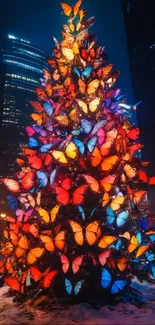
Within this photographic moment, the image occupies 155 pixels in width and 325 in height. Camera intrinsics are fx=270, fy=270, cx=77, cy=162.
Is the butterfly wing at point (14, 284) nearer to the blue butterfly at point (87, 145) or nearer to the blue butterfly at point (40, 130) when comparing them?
the blue butterfly at point (87, 145)

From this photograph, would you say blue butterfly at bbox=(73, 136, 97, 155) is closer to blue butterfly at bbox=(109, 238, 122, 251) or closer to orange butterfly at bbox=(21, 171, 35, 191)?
orange butterfly at bbox=(21, 171, 35, 191)

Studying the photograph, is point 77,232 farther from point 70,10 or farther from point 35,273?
point 70,10

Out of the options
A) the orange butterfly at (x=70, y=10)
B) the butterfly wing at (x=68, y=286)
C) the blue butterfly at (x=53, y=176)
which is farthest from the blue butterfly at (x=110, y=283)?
the orange butterfly at (x=70, y=10)

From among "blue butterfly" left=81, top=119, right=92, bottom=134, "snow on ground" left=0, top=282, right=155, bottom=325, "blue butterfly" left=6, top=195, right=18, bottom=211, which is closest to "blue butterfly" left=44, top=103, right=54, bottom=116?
"blue butterfly" left=81, top=119, right=92, bottom=134

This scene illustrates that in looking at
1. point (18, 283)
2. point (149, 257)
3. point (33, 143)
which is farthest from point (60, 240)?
point (33, 143)

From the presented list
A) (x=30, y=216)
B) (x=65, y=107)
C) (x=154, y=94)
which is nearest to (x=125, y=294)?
(x=30, y=216)

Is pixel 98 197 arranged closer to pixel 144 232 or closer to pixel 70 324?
pixel 144 232
